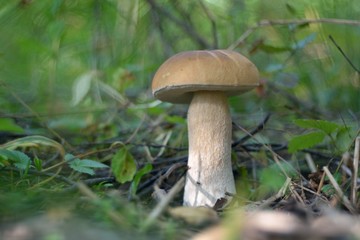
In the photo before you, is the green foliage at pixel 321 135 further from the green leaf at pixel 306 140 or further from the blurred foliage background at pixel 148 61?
the blurred foliage background at pixel 148 61

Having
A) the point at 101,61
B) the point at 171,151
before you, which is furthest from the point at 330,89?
the point at 101,61

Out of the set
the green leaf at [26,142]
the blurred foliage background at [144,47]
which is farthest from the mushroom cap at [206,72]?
the blurred foliage background at [144,47]

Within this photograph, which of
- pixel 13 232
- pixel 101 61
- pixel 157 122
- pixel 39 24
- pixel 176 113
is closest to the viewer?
pixel 13 232

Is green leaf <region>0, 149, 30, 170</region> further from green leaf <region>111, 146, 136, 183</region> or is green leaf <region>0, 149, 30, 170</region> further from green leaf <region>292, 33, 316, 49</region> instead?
green leaf <region>292, 33, 316, 49</region>

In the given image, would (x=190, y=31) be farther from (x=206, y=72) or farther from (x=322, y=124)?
(x=322, y=124)

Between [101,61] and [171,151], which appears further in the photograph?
[101,61]

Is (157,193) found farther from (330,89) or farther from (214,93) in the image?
(330,89)
